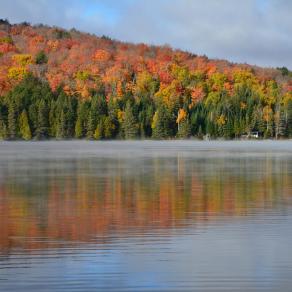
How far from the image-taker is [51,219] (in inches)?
648

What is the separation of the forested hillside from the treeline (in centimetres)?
19

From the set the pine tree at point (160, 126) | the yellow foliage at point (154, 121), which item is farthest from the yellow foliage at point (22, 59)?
the pine tree at point (160, 126)

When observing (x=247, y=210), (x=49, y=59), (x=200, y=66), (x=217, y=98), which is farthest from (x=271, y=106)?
(x=247, y=210)

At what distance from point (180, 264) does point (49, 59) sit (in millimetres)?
151230

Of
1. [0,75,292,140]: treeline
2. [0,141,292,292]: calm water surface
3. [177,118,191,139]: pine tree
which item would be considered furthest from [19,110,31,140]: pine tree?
[0,141,292,292]: calm water surface

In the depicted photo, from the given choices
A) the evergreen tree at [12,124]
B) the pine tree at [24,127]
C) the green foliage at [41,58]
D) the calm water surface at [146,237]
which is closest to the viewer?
the calm water surface at [146,237]

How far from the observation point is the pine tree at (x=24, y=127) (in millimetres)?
115438

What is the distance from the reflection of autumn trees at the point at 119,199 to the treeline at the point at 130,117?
8542 centimetres

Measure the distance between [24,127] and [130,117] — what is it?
19.1 m

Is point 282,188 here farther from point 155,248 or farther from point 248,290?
point 248,290

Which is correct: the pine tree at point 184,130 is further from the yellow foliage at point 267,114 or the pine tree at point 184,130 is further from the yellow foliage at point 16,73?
the yellow foliage at point 16,73

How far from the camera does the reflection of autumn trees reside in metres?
15.2

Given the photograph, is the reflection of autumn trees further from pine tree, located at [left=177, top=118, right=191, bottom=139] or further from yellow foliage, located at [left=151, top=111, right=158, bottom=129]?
yellow foliage, located at [left=151, top=111, right=158, bottom=129]

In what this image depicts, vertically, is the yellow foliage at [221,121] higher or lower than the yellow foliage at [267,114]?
lower
